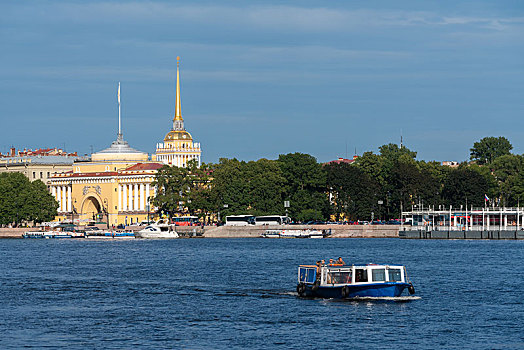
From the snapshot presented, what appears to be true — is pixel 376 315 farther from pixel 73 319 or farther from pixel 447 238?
pixel 447 238

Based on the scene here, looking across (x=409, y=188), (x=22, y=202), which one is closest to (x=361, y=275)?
(x=409, y=188)

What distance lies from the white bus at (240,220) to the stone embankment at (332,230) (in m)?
1.59

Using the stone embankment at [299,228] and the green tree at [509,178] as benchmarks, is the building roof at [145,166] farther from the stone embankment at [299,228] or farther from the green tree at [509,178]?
the green tree at [509,178]

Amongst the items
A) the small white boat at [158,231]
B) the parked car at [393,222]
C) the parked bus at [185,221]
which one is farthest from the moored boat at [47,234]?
the parked car at [393,222]

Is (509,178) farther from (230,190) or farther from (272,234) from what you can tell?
(230,190)

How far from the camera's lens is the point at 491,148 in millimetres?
179250

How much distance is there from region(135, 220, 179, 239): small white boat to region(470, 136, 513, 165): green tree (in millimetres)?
64217

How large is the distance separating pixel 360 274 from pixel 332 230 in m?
76.4

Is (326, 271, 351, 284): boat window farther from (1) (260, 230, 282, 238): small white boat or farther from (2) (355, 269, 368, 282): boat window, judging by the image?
(1) (260, 230, 282, 238): small white boat

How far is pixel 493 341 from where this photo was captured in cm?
3947

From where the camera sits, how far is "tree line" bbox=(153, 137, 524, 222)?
436 ft

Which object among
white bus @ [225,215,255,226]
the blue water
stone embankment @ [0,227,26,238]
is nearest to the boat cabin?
the blue water

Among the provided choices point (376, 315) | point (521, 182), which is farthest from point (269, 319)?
point (521, 182)

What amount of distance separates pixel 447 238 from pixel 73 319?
75709 mm
